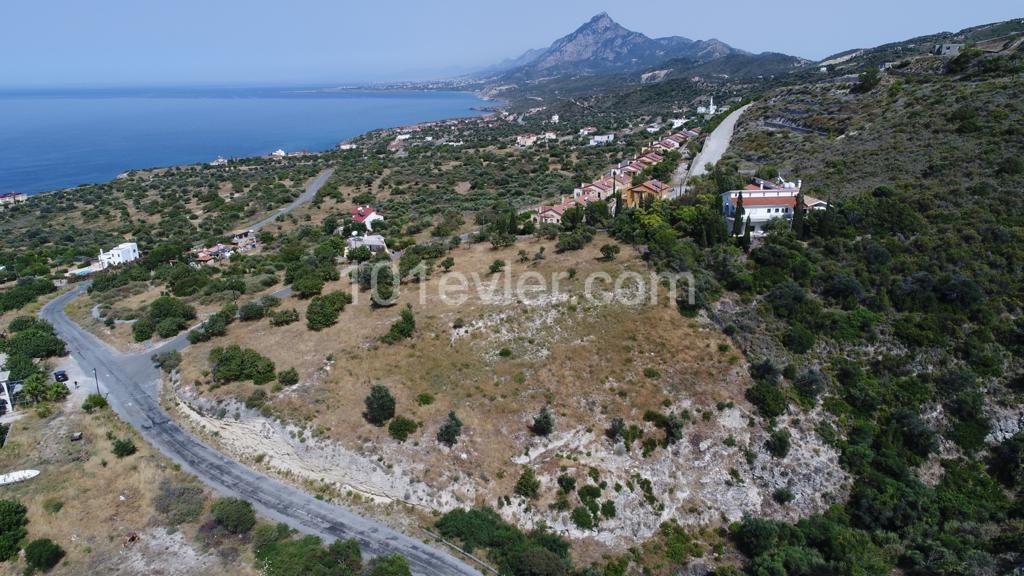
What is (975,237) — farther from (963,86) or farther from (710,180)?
(963,86)

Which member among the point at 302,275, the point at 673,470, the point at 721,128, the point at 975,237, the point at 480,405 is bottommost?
the point at 673,470

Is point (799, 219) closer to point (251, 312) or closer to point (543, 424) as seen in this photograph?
point (543, 424)

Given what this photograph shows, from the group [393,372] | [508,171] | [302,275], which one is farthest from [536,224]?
[508,171]

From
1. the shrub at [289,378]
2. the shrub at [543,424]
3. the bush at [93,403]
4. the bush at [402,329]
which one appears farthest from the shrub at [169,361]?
the shrub at [543,424]

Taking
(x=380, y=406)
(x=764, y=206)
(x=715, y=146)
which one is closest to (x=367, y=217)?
(x=380, y=406)

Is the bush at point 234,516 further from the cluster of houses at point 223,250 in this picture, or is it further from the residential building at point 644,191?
the residential building at point 644,191

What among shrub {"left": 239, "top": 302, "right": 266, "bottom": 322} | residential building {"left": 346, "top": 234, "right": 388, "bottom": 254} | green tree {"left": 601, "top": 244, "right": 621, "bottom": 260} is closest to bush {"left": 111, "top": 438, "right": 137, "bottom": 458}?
shrub {"left": 239, "top": 302, "right": 266, "bottom": 322}
